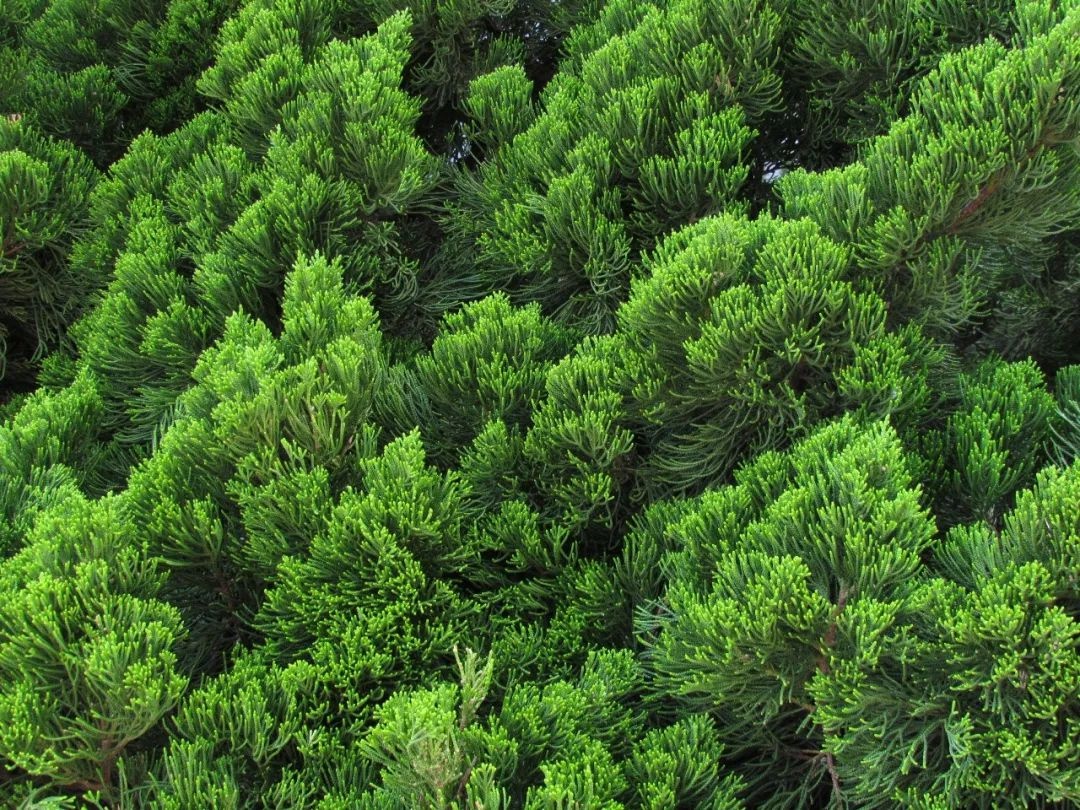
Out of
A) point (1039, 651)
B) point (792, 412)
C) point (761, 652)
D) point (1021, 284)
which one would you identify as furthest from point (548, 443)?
point (1021, 284)

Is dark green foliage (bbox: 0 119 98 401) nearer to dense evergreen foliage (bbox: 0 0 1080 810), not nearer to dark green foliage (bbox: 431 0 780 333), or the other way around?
dense evergreen foliage (bbox: 0 0 1080 810)

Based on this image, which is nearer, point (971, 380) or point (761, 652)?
point (761, 652)

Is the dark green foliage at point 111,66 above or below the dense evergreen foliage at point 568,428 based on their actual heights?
above

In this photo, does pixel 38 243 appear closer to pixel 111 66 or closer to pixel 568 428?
pixel 111 66

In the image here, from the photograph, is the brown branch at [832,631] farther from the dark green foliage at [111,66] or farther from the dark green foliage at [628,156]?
the dark green foliage at [111,66]

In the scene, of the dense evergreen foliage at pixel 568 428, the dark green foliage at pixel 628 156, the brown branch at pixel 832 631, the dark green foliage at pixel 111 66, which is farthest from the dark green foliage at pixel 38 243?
the brown branch at pixel 832 631

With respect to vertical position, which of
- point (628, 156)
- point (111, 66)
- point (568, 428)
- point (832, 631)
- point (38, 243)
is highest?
point (111, 66)

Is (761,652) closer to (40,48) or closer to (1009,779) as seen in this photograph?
(1009,779)

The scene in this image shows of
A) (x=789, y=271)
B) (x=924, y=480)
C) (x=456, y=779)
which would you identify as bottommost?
(x=924, y=480)

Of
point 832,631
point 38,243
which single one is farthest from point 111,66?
point 832,631
